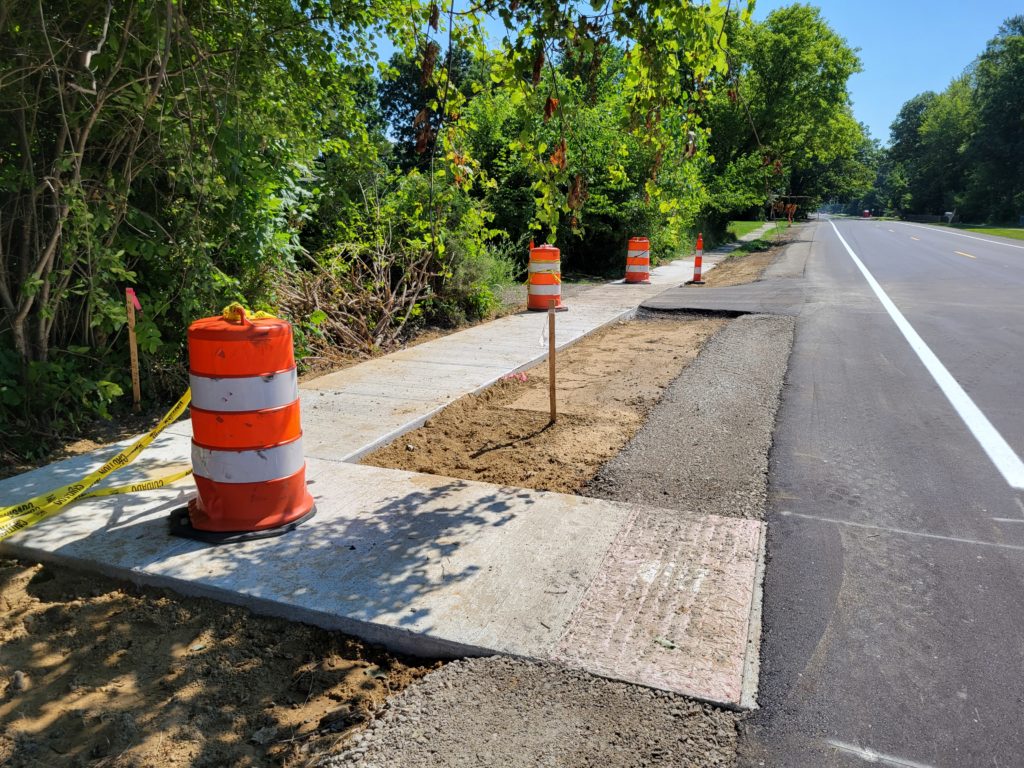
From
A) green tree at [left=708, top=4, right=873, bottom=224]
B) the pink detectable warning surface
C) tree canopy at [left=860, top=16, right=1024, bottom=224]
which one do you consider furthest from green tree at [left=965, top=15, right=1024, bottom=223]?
the pink detectable warning surface

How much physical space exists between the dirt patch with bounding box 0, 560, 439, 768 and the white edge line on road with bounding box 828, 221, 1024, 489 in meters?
4.38

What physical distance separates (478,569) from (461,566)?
0.09 meters

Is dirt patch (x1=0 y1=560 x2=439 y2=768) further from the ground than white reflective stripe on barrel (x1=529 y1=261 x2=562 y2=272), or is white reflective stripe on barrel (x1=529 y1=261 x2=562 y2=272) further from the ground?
white reflective stripe on barrel (x1=529 y1=261 x2=562 y2=272)

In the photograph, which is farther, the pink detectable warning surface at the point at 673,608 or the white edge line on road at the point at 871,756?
the pink detectable warning surface at the point at 673,608

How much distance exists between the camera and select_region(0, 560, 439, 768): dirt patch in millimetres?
2650

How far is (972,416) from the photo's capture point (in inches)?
251

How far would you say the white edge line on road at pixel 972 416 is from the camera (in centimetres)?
516

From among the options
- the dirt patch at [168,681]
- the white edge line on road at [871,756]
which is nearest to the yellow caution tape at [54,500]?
the dirt patch at [168,681]

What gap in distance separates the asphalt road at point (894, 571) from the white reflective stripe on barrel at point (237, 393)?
2.76 metres

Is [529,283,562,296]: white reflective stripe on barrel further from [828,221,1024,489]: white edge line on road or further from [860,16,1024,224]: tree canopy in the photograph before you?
[860,16,1024,224]: tree canopy

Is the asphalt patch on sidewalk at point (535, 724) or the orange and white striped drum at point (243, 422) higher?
the orange and white striped drum at point (243, 422)

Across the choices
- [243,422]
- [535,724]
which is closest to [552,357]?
[243,422]

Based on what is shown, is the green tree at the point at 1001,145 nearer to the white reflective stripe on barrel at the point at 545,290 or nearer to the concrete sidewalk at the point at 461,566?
the white reflective stripe on barrel at the point at 545,290

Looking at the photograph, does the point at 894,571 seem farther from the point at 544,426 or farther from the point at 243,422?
Answer: the point at 243,422
